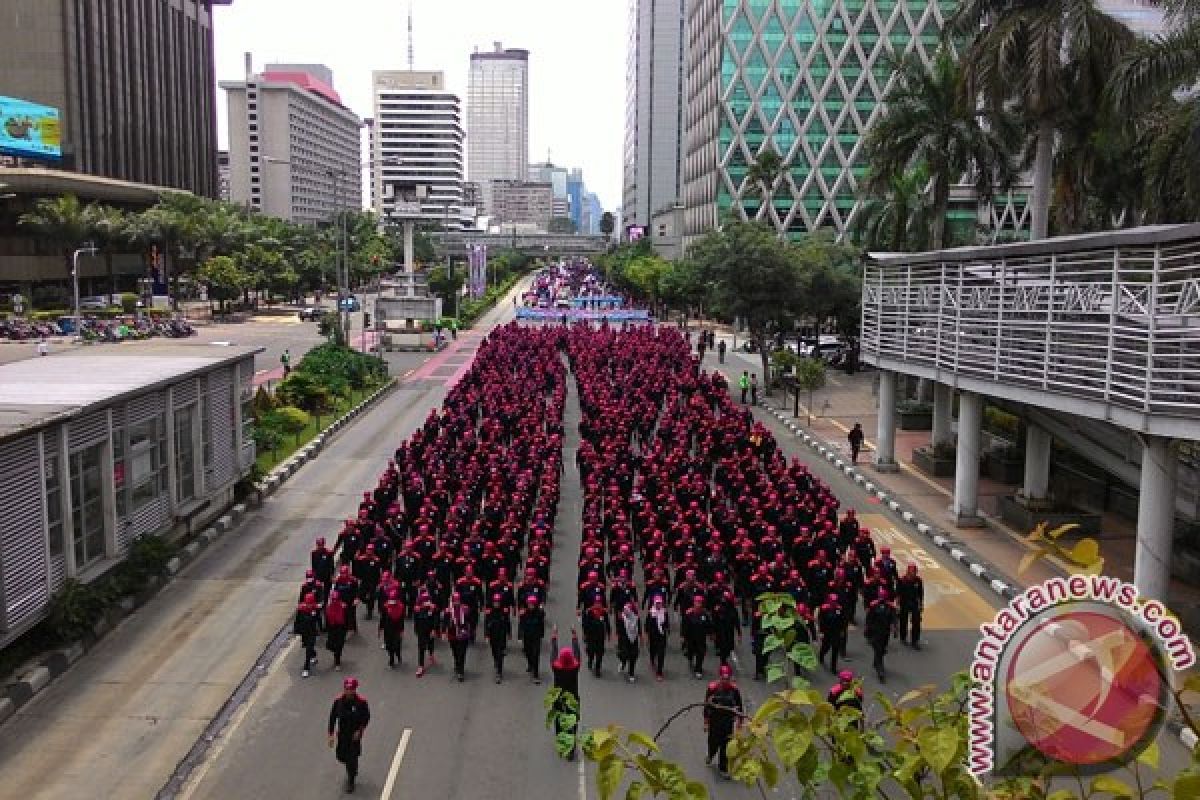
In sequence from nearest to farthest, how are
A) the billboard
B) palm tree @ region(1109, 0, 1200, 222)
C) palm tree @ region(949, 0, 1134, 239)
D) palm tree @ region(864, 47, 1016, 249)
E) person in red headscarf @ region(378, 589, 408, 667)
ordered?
1. person in red headscarf @ region(378, 589, 408, 667)
2. palm tree @ region(1109, 0, 1200, 222)
3. palm tree @ region(949, 0, 1134, 239)
4. palm tree @ region(864, 47, 1016, 249)
5. the billboard

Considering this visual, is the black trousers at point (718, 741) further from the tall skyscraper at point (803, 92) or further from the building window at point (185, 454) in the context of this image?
the tall skyscraper at point (803, 92)

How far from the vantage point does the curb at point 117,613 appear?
470 inches

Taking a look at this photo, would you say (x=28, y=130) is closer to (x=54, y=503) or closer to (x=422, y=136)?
(x=54, y=503)

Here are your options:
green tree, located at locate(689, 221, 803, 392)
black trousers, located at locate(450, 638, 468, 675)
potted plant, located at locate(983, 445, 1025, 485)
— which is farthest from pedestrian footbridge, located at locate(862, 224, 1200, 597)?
green tree, located at locate(689, 221, 803, 392)

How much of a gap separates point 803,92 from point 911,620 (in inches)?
2956

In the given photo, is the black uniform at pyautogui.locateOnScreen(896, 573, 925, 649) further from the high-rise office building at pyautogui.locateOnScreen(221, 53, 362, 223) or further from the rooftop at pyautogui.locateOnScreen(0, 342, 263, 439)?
the high-rise office building at pyautogui.locateOnScreen(221, 53, 362, 223)

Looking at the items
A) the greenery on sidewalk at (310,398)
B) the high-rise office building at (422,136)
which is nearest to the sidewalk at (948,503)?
the greenery on sidewalk at (310,398)

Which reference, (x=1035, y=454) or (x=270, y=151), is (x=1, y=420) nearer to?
(x=1035, y=454)

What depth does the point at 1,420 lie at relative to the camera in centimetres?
1278

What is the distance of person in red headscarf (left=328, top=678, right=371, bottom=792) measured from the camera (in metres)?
9.95

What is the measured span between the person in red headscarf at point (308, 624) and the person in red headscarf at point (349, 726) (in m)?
2.66

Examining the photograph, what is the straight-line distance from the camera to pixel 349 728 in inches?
392

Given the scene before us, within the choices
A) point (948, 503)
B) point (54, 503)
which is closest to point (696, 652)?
point (54, 503)

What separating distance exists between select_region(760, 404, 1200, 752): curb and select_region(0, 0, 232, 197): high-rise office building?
66860 mm
